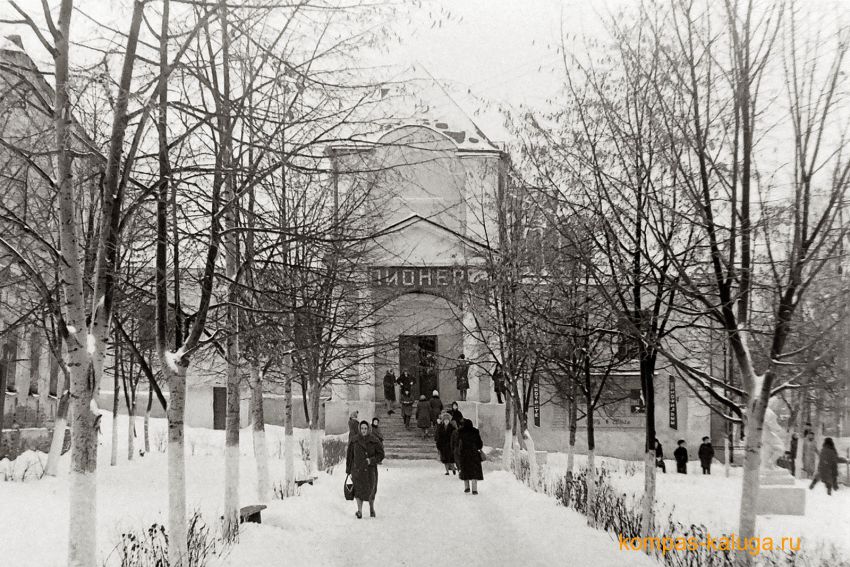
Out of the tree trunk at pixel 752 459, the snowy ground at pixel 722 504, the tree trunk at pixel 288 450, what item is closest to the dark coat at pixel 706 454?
the snowy ground at pixel 722 504

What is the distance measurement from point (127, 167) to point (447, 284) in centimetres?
1671

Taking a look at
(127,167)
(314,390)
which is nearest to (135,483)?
(314,390)

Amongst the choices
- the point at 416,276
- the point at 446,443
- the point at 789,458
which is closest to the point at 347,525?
the point at 446,443

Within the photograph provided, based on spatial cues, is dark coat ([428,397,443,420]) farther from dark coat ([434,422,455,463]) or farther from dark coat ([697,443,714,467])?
dark coat ([697,443,714,467])

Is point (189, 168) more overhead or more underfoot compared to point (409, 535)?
more overhead

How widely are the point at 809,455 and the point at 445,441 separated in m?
16.2

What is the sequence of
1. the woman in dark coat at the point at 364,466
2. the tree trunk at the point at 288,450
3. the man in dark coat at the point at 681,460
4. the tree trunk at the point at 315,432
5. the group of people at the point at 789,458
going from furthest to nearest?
1. the man in dark coat at the point at 681,460
2. the group of people at the point at 789,458
3. the tree trunk at the point at 315,432
4. the tree trunk at the point at 288,450
5. the woman in dark coat at the point at 364,466

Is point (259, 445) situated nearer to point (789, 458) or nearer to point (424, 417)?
point (424, 417)

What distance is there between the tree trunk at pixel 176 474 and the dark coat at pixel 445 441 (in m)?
12.6

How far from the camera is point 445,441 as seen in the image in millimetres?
20453

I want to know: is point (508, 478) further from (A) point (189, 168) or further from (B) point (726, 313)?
(A) point (189, 168)

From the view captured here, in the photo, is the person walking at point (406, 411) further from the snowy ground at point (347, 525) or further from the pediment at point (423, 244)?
the snowy ground at point (347, 525)

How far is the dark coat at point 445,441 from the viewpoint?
2012 centimetres

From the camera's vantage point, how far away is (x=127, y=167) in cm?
647
